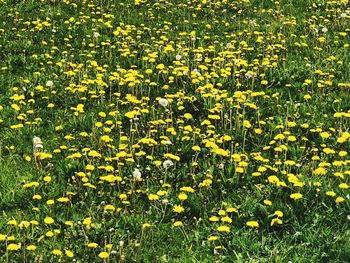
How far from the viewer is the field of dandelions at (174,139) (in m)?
4.50

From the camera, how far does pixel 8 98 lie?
6.93m

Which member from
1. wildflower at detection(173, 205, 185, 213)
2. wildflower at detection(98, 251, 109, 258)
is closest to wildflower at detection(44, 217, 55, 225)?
wildflower at detection(98, 251, 109, 258)

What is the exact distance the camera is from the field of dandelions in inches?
177

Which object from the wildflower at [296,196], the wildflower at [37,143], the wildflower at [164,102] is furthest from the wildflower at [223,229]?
the wildflower at [164,102]

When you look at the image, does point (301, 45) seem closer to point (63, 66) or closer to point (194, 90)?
point (194, 90)

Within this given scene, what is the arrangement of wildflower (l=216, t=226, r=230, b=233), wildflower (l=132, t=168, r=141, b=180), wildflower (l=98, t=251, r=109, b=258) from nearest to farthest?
1. wildflower (l=98, t=251, r=109, b=258)
2. wildflower (l=216, t=226, r=230, b=233)
3. wildflower (l=132, t=168, r=141, b=180)

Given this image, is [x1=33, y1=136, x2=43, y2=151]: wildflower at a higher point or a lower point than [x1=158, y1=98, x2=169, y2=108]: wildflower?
lower

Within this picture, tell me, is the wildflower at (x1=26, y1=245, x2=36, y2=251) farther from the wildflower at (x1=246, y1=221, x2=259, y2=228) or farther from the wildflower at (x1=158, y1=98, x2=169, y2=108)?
the wildflower at (x1=158, y1=98, x2=169, y2=108)

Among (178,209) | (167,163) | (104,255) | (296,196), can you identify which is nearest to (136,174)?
(167,163)

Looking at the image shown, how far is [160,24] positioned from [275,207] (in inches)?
218

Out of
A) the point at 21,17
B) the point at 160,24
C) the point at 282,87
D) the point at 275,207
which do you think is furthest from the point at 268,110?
the point at 21,17

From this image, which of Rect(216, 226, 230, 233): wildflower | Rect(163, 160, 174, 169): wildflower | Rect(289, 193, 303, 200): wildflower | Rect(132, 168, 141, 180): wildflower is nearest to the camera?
Rect(216, 226, 230, 233): wildflower

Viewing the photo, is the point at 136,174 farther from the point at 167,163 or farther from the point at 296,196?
the point at 296,196

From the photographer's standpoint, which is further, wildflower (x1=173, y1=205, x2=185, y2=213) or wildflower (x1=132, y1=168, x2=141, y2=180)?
wildflower (x1=132, y1=168, x2=141, y2=180)
